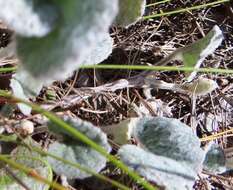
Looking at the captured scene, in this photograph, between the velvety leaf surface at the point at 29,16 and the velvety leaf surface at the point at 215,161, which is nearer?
the velvety leaf surface at the point at 29,16

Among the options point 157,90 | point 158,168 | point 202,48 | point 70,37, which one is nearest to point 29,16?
point 70,37

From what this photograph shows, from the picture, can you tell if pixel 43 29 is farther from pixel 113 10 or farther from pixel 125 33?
pixel 125 33

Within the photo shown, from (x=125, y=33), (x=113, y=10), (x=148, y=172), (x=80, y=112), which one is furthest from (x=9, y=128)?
(x=113, y=10)

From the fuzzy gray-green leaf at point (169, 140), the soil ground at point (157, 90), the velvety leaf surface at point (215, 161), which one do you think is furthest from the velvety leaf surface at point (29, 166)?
the velvety leaf surface at point (215, 161)

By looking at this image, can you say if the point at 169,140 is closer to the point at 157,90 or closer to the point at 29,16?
the point at 157,90

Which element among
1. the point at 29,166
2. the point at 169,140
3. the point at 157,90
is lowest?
the point at 29,166

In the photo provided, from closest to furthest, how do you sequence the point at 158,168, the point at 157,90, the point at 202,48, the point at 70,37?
the point at 70,37 < the point at 158,168 < the point at 202,48 < the point at 157,90

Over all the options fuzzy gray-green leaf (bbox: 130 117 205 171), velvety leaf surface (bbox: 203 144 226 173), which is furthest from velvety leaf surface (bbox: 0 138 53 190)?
velvety leaf surface (bbox: 203 144 226 173)

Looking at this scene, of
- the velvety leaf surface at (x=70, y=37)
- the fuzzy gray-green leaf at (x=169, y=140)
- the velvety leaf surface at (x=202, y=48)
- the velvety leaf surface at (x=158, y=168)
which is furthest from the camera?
the velvety leaf surface at (x=202, y=48)

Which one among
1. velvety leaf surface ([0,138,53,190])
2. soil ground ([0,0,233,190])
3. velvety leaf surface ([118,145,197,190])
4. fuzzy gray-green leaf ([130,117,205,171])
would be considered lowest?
velvety leaf surface ([0,138,53,190])

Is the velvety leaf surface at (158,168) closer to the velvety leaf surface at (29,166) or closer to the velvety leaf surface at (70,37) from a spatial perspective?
the velvety leaf surface at (29,166)

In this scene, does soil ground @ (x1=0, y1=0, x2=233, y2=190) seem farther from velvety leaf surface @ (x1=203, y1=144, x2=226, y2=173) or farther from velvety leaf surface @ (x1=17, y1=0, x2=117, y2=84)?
velvety leaf surface @ (x1=17, y1=0, x2=117, y2=84)
